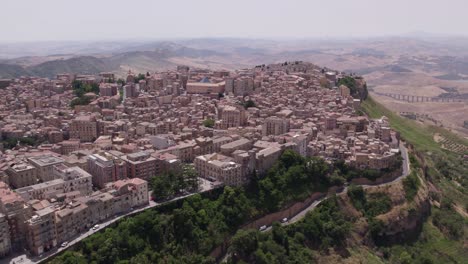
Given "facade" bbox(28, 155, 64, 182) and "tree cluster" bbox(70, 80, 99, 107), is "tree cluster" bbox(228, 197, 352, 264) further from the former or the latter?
"tree cluster" bbox(70, 80, 99, 107)

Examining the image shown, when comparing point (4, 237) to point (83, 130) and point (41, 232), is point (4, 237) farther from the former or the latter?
point (83, 130)

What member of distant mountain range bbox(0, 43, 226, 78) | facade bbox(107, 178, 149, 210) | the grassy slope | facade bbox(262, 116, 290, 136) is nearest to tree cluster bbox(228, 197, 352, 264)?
the grassy slope

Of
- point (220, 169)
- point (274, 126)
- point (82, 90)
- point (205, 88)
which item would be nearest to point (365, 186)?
point (274, 126)

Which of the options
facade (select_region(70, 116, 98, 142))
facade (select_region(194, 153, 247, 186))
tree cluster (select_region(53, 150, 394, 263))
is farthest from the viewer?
facade (select_region(70, 116, 98, 142))

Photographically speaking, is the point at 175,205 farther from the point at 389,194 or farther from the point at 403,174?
the point at 403,174

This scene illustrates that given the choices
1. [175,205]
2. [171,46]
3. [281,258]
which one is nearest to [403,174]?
[281,258]

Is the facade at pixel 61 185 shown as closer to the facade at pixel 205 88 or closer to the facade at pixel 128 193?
the facade at pixel 128 193
